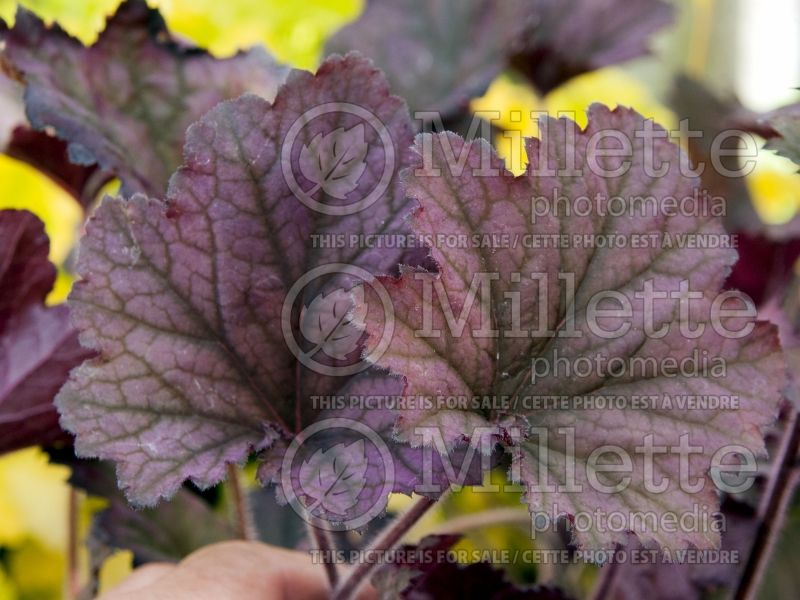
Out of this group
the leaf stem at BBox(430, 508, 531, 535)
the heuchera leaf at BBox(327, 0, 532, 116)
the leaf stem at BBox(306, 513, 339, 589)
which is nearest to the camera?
the leaf stem at BBox(306, 513, 339, 589)

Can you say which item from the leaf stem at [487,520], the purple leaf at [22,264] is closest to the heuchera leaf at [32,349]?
the purple leaf at [22,264]

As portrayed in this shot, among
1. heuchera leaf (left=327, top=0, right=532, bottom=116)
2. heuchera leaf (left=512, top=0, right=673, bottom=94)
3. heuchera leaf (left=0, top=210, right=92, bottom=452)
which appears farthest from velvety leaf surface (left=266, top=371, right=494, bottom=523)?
heuchera leaf (left=512, top=0, right=673, bottom=94)

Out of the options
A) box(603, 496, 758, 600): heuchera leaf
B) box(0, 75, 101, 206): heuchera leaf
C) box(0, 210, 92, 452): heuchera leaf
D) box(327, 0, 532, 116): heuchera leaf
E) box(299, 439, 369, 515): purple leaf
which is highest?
box(327, 0, 532, 116): heuchera leaf

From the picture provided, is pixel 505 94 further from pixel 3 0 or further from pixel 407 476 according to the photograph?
pixel 407 476

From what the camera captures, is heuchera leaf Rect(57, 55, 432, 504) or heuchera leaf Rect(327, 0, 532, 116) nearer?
heuchera leaf Rect(57, 55, 432, 504)

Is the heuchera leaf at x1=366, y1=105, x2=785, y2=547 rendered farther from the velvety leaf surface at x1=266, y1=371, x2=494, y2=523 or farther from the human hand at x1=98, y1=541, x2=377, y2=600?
the human hand at x1=98, y1=541, x2=377, y2=600

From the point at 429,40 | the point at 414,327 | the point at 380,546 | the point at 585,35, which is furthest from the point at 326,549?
the point at 585,35
